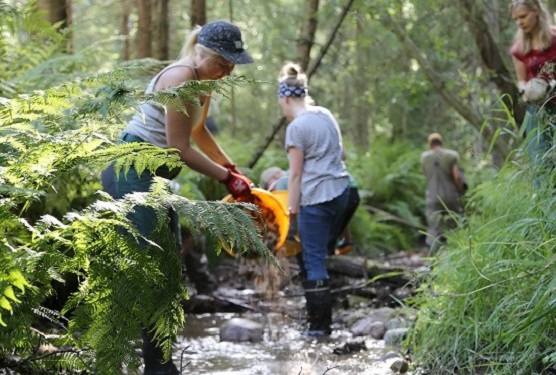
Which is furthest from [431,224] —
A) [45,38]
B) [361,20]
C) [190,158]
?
[190,158]

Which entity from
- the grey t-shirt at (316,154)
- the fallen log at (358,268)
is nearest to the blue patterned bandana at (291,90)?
the grey t-shirt at (316,154)

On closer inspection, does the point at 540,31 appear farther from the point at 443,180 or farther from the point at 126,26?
the point at 126,26

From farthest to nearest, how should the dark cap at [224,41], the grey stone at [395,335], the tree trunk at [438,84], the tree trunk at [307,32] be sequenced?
the tree trunk at [307,32] < the tree trunk at [438,84] < the grey stone at [395,335] < the dark cap at [224,41]

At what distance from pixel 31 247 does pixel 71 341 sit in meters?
0.42

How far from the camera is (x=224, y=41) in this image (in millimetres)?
4891

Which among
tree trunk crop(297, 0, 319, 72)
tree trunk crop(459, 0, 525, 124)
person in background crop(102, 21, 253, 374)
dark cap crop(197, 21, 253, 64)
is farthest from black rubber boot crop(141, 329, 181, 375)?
tree trunk crop(297, 0, 319, 72)

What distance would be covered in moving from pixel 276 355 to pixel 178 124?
1.94 m

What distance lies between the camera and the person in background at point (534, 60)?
5230 millimetres

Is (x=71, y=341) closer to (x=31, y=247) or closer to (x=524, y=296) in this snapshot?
(x=31, y=247)

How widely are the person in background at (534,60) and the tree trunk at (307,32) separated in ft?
13.0

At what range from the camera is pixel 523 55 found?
239 inches

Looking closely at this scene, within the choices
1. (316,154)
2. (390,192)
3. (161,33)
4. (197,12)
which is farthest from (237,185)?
(390,192)

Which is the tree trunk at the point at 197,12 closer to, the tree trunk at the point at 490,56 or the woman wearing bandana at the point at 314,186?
the tree trunk at the point at 490,56

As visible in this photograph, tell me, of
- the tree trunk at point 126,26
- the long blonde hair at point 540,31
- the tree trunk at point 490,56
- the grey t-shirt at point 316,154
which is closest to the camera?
the long blonde hair at point 540,31
